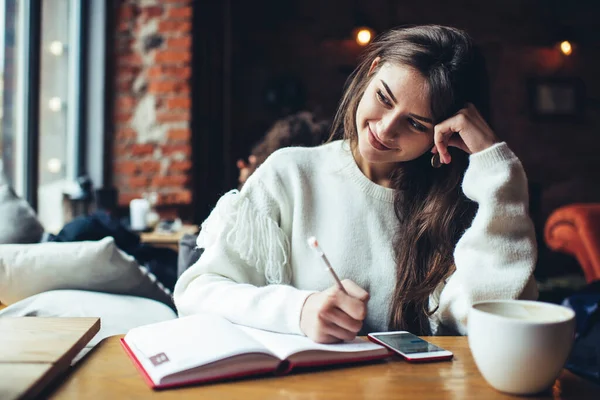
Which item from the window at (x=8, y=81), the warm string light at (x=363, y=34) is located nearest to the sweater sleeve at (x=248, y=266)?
the window at (x=8, y=81)

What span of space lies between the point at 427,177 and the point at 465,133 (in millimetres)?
233

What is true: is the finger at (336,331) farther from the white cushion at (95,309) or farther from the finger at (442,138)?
the white cushion at (95,309)

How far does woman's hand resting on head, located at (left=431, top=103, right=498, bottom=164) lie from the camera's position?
103cm

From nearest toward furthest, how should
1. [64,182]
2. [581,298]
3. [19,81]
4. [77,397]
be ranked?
1. [77,397]
2. [581,298]
3. [19,81]
4. [64,182]

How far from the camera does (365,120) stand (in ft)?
3.60

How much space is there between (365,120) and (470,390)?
0.56m

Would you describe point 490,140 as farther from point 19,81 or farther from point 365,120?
point 19,81

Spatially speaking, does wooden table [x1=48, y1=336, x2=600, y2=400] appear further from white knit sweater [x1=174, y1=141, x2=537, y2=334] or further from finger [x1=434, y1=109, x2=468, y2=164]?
finger [x1=434, y1=109, x2=468, y2=164]

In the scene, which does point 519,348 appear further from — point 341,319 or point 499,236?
point 499,236

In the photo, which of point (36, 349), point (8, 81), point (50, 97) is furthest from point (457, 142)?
point (50, 97)

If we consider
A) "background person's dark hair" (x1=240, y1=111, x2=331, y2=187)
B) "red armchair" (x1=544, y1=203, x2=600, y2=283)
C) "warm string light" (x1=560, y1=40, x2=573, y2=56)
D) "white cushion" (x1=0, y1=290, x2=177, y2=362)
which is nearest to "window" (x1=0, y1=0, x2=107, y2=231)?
"background person's dark hair" (x1=240, y1=111, x2=331, y2=187)

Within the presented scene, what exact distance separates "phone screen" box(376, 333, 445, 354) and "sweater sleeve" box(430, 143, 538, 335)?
164 mm

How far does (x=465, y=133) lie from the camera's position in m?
1.04

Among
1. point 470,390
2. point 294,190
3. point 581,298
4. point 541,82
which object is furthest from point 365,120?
point 541,82
